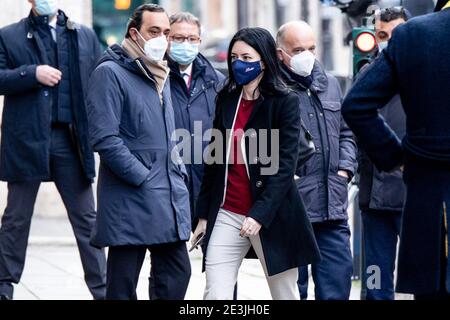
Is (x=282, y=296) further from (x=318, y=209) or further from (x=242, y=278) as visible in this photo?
(x=242, y=278)

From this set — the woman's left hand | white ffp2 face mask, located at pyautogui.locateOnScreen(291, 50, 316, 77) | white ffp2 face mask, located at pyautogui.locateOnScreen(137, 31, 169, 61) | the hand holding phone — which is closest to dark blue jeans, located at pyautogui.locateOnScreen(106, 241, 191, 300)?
the hand holding phone

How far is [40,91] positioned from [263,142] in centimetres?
250

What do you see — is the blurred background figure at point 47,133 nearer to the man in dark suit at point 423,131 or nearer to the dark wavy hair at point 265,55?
the dark wavy hair at point 265,55

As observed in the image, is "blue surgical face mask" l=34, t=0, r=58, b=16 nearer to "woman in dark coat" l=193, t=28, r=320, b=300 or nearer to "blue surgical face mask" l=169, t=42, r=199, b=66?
"blue surgical face mask" l=169, t=42, r=199, b=66

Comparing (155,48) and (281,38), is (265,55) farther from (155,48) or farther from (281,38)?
(281,38)

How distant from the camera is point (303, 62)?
329 inches

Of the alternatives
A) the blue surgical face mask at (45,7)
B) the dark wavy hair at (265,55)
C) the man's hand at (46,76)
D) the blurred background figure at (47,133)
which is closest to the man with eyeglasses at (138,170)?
the dark wavy hair at (265,55)

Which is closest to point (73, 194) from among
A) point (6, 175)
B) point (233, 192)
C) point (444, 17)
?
point (6, 175)

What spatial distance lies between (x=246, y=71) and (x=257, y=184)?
0.59m

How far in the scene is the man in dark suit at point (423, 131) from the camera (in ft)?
17.5

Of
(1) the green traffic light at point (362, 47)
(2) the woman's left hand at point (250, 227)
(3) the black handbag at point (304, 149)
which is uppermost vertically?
(1) the green traffic light at point (362, 47)

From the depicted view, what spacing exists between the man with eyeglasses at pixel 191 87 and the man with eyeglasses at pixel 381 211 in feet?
3.42

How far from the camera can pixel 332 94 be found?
8602 millimetres

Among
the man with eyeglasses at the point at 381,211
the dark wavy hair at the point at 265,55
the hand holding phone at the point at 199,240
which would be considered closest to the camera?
the dark wavy hair at the point at 265,55
